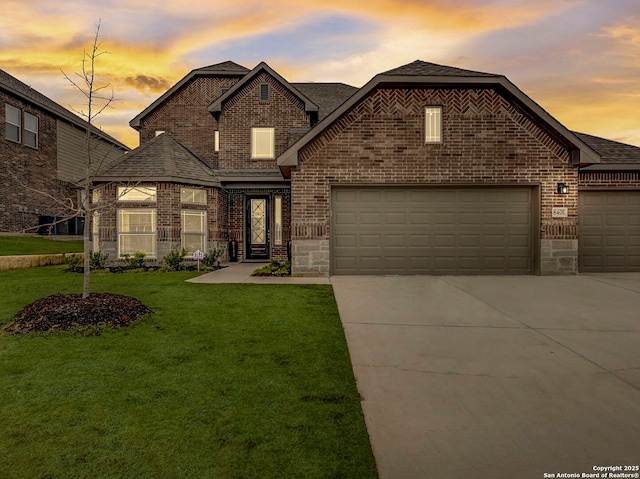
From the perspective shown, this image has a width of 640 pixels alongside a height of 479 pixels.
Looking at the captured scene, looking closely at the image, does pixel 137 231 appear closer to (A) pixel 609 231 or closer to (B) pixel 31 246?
(B) pixel 31 246

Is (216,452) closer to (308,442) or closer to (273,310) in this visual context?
(308,442)

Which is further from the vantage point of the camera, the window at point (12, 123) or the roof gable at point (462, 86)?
the window at point (12, 123)

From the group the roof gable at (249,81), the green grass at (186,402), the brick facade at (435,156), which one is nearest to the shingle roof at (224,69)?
the roof gable at (249,81)

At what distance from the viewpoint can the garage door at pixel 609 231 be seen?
11648 mm

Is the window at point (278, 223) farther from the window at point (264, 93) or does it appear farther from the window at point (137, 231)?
the window at point (137, 231)

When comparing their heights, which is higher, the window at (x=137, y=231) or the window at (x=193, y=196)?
the window at (x=193, y=196)

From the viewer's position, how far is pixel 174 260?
1257 centimetres

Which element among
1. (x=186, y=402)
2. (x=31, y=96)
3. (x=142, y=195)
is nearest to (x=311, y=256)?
(x=142, y=195)

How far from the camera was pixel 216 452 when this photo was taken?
8.24 feet

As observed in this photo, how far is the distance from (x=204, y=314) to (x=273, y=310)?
1.23 meters

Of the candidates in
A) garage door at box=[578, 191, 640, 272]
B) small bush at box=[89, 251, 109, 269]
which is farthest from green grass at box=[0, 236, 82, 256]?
garage door at box=[578, 191, 640, 272]

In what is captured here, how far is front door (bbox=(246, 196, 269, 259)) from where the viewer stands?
52.3ft

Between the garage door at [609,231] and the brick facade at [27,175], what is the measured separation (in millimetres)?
22044

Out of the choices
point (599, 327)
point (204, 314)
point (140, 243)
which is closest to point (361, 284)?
point (204, 314)
